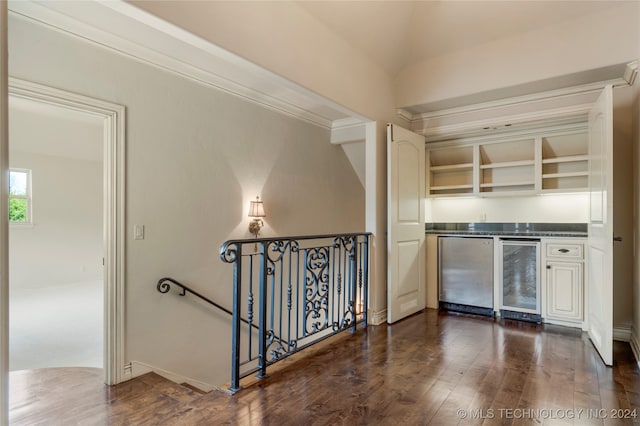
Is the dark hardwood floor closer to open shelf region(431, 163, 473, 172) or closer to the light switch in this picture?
the light switch

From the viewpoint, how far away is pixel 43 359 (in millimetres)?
3254

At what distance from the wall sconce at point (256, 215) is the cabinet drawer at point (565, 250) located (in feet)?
10.2

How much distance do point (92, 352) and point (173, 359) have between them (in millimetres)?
1019

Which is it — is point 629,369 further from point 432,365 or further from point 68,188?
point 68,188

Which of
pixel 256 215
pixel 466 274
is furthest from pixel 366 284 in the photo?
pixel 256 215

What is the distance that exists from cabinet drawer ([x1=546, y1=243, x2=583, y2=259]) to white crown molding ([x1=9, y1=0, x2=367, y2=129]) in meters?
2.41

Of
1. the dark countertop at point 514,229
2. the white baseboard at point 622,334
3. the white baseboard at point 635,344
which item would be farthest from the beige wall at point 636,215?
the dark countertop at point 514,229

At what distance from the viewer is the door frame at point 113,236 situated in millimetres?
2668

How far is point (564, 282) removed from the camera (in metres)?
3.52

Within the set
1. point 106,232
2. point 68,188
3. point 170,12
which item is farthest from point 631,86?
point 68,188

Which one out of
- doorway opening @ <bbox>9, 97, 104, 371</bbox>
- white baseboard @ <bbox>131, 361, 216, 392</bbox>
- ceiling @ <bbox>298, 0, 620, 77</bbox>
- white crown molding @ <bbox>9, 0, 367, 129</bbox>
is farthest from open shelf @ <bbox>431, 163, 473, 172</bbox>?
doorway opening @ <bbox>9, 97, 104, 371</bbox>

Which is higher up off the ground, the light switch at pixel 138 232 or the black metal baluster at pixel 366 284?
the light switch at pixel 138 232

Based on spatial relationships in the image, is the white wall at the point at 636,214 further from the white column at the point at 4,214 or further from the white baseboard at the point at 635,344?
the white column at the point at 4,214

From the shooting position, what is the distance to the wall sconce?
3.88 meters
